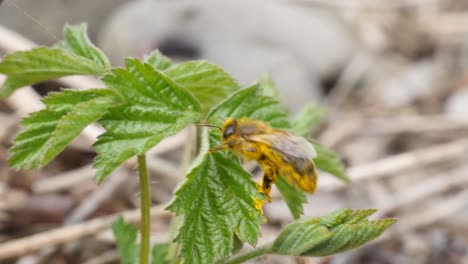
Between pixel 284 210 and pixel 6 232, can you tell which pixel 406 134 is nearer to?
pixel 284 210

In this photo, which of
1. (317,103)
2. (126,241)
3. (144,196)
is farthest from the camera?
(317,103)

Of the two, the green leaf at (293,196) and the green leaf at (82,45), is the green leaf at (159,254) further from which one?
the green leaf at (82,45)

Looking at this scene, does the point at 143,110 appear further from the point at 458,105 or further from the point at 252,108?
the point at 458,105

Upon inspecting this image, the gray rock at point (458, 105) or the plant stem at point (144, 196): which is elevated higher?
the gray rock at point (458, 105)

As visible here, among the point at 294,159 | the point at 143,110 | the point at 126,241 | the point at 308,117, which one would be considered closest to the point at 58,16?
the point at 308,117

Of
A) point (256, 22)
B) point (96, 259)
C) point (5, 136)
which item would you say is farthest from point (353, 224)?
point (256, 22)

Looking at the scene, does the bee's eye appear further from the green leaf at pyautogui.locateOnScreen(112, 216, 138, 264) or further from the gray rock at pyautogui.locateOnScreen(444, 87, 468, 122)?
the gray rock at pyautogui.locateOnScreen(444, 87, 468, 122)

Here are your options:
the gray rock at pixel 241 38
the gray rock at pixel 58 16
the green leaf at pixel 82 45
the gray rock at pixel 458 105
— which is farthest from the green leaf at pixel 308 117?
the gray rock at pixel 458 105

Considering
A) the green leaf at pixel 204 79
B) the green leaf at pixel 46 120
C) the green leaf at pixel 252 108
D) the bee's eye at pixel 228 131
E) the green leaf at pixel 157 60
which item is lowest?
the bee's eye at pixel 228 131
